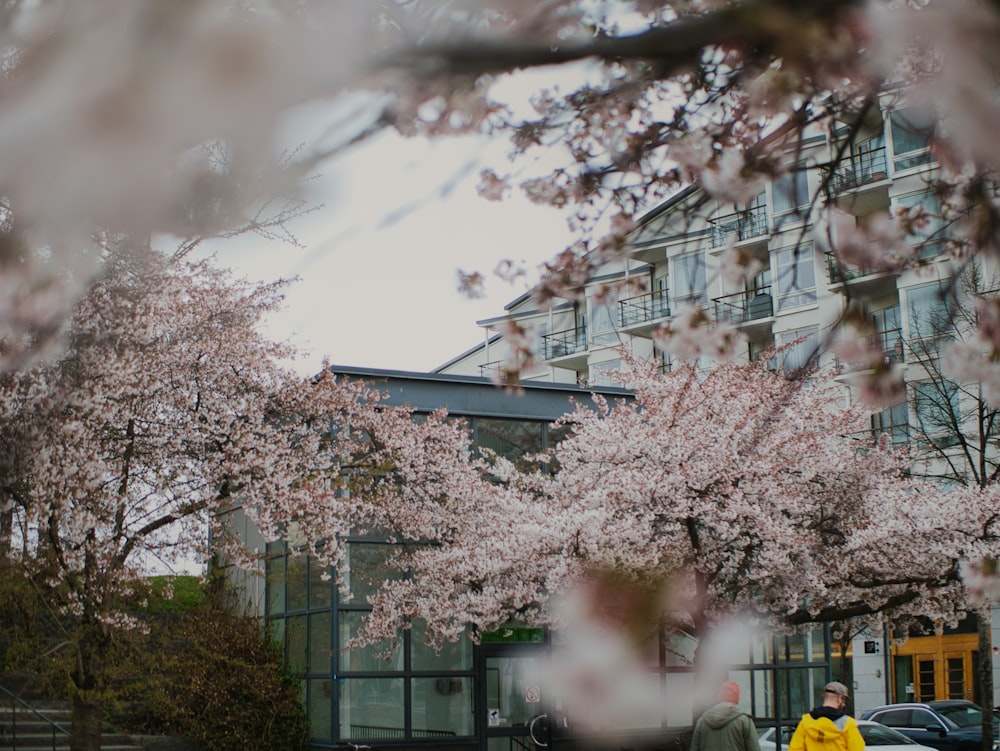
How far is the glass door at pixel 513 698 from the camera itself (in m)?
19.8

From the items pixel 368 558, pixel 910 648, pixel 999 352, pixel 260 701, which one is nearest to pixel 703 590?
pixel 368 558

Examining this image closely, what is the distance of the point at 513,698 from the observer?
20250mm

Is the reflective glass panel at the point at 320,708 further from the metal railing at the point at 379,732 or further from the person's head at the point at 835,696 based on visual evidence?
the person's head at the point at 835,696

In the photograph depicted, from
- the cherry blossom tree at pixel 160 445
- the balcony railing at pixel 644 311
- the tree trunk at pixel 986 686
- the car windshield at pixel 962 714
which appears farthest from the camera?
the balcony railing at pixel 644 311

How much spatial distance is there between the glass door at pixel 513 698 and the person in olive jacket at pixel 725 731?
9.53m

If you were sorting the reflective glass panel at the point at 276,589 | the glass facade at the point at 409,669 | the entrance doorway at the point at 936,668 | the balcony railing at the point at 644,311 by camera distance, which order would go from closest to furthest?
the glass facade at the point at 409,669 → the reflective glass panel at the point at 276,589 → the entrance doorway at the point at 936,668 → the balcony railing at the point at 644,311

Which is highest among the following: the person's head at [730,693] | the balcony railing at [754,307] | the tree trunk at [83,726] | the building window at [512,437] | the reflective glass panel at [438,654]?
the balcony railing at [754,307]

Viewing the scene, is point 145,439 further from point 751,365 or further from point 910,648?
point 910,648

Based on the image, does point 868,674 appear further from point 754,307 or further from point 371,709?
point 371,709

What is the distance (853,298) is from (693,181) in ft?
6.46

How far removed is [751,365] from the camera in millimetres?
19406

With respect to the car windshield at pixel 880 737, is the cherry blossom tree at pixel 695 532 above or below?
above

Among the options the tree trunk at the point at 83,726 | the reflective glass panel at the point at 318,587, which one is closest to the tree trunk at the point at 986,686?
the reflective glass panel at the point at 318,587

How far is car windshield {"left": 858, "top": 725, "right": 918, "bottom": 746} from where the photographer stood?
20.1 meters
